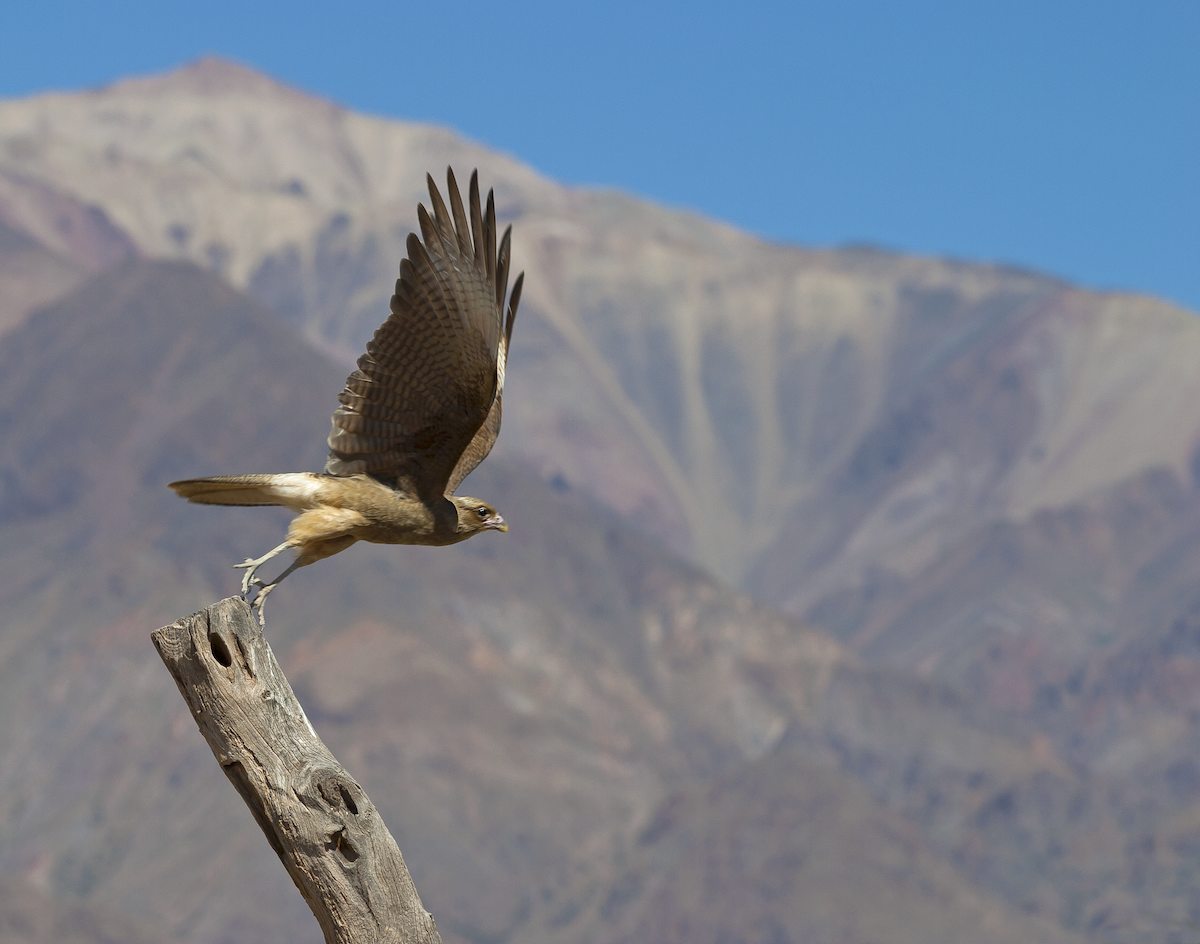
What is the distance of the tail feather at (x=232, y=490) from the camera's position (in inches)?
447

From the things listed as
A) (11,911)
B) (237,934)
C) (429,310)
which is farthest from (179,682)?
(237,934)

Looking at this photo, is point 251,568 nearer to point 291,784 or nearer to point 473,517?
point 291,784

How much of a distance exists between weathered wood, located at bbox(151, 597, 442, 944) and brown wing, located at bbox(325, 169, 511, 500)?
2.43 meters

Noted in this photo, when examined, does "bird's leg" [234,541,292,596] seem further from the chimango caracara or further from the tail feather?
the tail feather

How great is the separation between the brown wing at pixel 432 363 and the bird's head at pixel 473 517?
14.1 inches

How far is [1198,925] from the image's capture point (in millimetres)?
14375

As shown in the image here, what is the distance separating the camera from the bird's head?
1243cm

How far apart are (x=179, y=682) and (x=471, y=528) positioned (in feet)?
11.0

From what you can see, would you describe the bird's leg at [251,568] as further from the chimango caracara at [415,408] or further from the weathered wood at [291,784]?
Result: the weathered wood at [291,784]

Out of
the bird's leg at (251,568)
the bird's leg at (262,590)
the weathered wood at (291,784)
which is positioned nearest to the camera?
the weathered wood at (291,784)

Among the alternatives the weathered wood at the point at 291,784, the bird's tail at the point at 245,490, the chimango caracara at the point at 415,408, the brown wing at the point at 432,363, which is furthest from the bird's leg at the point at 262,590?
the brown wing at the point at 432,363

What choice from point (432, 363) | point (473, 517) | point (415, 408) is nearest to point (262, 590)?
point (415, 408)

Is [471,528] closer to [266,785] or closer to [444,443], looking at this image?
[444,443]

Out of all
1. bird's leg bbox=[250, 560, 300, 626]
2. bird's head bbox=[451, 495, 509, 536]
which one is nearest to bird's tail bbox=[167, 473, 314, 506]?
bird's leg bbox=[250, 560, 300, 626]
